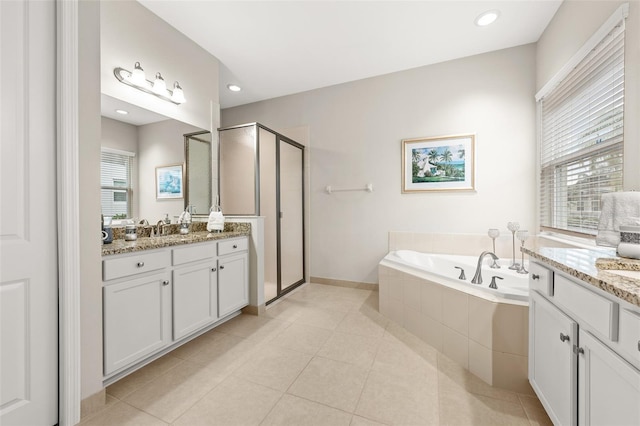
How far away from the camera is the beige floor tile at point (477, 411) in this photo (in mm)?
1278

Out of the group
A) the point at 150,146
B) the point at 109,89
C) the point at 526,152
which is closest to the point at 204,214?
the point at 150,146

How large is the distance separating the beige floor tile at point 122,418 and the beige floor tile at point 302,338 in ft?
2.89

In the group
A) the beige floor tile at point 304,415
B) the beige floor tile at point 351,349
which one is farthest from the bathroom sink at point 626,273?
the beige floor tile at point 351,349

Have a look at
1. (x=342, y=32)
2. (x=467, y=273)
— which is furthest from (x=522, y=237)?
(x=342, y=32)

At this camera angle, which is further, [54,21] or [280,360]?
[280,360]

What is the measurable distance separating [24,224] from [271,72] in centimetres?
272

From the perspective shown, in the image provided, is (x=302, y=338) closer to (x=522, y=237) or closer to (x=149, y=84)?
(x=522, y=237)

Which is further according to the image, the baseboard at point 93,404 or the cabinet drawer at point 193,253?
the cabinet drawer at point 193,253

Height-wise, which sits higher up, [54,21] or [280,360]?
[54,21]

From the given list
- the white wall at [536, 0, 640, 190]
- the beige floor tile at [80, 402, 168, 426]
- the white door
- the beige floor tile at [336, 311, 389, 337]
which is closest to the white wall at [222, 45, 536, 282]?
the white wall at [536, 0, 640, 190]

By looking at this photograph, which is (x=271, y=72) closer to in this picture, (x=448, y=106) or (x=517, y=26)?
(x=448, y=106)

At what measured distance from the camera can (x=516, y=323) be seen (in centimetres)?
151

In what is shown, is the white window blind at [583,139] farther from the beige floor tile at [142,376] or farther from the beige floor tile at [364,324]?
the beige floor tile at [142,376]

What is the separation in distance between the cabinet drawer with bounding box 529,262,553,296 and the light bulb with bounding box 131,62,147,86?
114 inches
